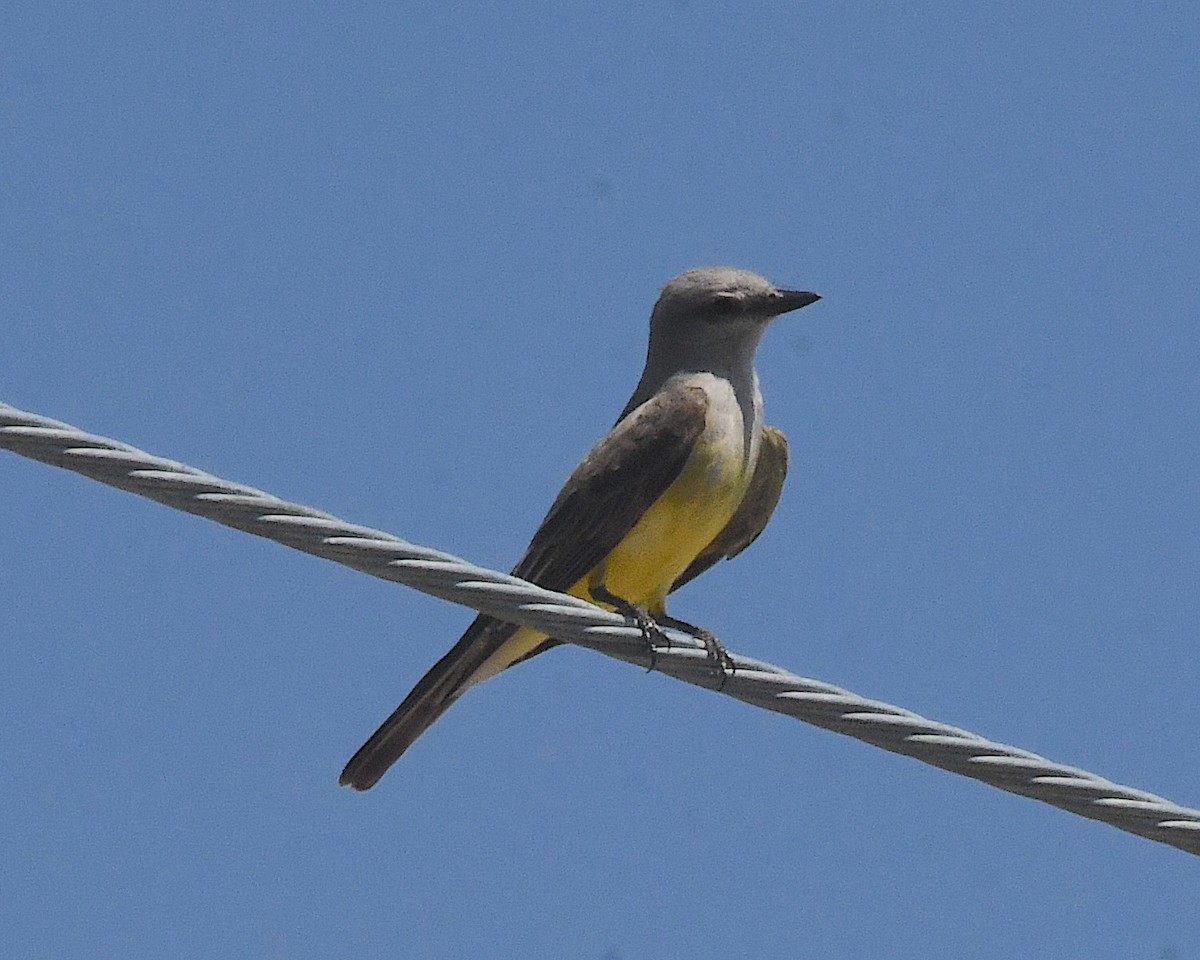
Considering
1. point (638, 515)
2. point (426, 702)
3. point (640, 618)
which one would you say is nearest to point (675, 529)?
point (638, 515)

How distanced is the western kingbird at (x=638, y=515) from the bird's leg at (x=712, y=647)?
0.03 meters

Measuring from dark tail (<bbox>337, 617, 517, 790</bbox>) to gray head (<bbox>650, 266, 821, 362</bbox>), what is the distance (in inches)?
77.0

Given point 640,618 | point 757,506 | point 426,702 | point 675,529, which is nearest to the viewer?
point 640,618

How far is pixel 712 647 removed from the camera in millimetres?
7004

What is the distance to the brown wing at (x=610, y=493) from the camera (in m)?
8.01

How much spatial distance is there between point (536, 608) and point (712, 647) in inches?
62.9

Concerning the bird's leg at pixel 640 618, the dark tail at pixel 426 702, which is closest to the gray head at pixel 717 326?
the bird's leg at pixel 640 618

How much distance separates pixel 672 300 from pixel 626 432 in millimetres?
1069

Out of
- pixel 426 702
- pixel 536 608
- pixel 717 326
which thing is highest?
pixel 717 326

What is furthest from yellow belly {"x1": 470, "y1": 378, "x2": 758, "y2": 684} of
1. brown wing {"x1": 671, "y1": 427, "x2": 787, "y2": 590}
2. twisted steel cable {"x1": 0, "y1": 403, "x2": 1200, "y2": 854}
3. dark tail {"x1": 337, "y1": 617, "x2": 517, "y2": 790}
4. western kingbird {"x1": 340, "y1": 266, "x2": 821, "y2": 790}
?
twisted steel cable {"x1": 0, "y1": 403, "x2": 1200, "y2": 854}

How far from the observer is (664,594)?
8422 mm

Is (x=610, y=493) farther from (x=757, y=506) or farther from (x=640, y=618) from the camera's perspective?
(x=640, y=618)

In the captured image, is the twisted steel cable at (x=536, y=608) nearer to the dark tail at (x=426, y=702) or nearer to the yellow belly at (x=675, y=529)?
the dark tail at (x=426, y=702)

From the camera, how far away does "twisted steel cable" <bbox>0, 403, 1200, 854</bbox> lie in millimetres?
4941
